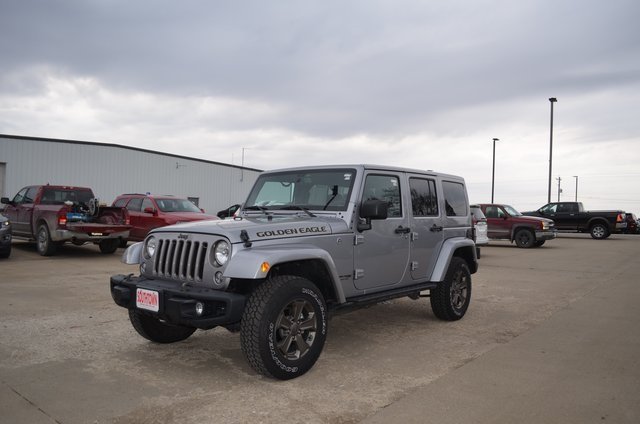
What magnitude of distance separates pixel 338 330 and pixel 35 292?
15.8ft

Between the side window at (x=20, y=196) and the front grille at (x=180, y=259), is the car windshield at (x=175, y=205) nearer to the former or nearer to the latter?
the side window at (x=20, y=196)

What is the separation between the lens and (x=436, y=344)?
4938 mm

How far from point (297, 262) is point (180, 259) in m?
0.96

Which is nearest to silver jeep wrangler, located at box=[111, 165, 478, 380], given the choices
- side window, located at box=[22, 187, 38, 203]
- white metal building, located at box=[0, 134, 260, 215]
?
side window, located at box=[22, 187, 38, 203]

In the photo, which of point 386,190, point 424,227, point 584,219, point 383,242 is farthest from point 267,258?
point 584,219

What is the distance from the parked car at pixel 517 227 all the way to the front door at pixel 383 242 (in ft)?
46.4

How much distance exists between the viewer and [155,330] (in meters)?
4.66

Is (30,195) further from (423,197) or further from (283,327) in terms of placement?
(283,327)

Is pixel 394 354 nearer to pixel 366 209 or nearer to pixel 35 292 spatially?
pixel 366 209

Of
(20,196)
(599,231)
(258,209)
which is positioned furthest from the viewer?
(599,231)

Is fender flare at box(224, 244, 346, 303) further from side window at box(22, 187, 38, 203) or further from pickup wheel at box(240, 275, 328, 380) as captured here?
side window at box(22, 187, 38, 203)

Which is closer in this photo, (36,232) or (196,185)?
(36,232)

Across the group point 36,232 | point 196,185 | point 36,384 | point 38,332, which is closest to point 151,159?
point 196,185

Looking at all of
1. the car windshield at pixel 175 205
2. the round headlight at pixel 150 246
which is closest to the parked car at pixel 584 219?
the car windshield at pixel 175 205
